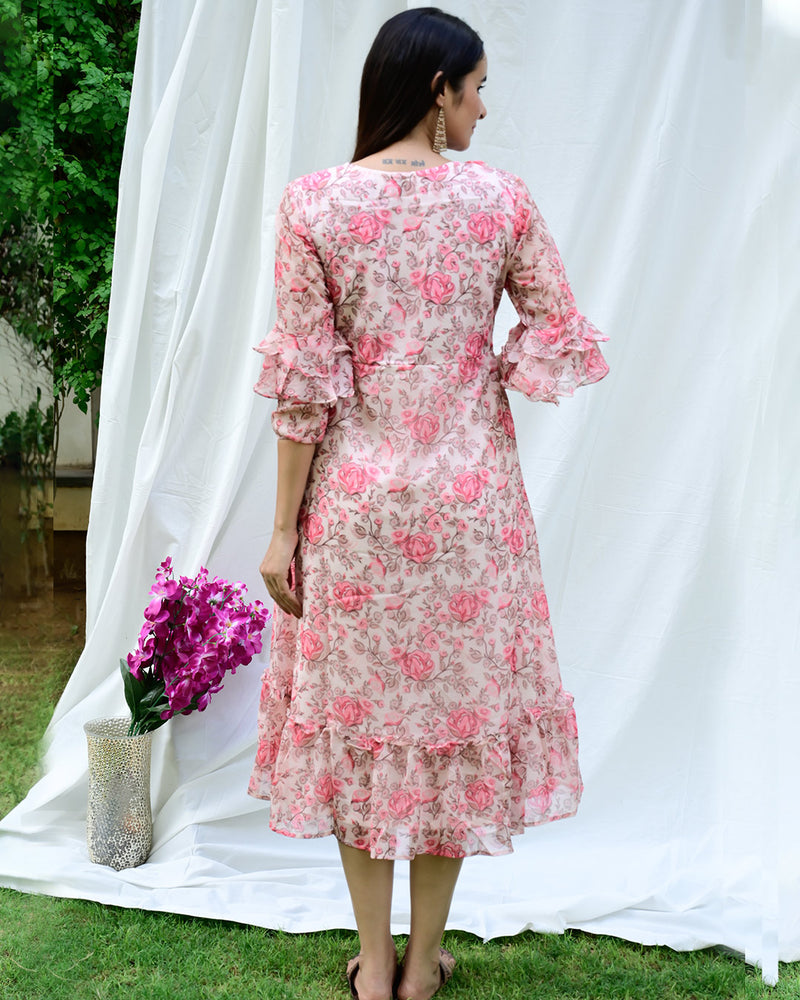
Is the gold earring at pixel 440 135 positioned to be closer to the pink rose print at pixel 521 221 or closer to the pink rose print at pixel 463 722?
the pink rose print at pixel 521 221

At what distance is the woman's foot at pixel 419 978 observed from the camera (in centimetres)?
176

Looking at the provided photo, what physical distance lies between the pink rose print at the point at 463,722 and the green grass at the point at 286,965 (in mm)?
547

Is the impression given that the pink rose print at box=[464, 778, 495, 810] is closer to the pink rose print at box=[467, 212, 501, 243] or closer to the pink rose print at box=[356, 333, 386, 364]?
the pink rose print at box=[356, 333, 386, 364]

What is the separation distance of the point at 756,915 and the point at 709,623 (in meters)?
0.60

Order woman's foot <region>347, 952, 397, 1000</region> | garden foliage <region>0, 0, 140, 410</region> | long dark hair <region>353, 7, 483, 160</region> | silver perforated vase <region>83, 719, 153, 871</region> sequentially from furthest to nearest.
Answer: garden foliage <region>0, 0, 140, 410</region> < silver perforated vase <region>83, 719, 153, 871</region> < woman's foot <region>347, 952, 397, 1000</region> < long dark hair <region>353, 7, 483, 160</region>

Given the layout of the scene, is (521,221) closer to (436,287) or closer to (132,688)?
(436,287)

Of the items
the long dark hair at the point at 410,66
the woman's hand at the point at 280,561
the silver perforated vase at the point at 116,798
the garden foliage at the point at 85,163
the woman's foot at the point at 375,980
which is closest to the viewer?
the long dark hair at the point at 410,66

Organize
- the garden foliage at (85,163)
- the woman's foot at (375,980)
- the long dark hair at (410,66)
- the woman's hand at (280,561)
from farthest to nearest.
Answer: the garden foliage at (85,163)
the woman's foot at (375,980)
the woman's hand at (280,561)
the long dark hair at (410,66)

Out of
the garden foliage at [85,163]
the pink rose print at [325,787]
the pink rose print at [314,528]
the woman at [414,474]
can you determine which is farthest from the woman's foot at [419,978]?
the garden foliage at [85,163]

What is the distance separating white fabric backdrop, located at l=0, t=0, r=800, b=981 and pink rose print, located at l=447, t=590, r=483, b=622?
0.80 m

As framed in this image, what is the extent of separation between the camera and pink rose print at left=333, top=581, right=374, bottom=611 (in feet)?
5.16

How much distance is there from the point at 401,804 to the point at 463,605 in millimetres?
317

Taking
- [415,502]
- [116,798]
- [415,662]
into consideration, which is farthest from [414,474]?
[116,798]

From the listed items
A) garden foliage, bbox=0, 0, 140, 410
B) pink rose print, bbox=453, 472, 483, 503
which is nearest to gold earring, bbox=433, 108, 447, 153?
pink rose print, bbox=453, 472, 483, 503
